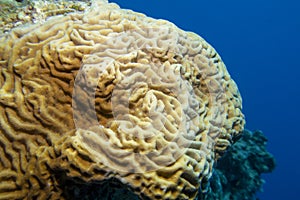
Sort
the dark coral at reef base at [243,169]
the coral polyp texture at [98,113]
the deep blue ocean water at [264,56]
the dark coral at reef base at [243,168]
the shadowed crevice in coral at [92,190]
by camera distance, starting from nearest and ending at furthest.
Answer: the coral polyp texture at [98,113], the shadowed crevice in coral at [92,190], the dark coral at reef base at [243,168], the dark coral at reef base at [243,169], the deep blue ocean water at [264,56]

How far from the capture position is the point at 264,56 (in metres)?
110

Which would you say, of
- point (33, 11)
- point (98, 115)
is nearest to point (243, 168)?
point (98, 115)

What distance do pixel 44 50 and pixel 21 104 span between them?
701 mm

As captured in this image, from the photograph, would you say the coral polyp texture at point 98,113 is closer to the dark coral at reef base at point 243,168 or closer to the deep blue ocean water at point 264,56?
Answer: the dark coral at reef base at point 243,168

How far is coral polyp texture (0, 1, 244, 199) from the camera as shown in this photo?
9.30 ft

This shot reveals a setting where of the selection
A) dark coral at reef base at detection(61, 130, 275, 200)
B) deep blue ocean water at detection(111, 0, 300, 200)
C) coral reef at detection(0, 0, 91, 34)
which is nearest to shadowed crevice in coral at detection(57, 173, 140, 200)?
coral reef at detection(0, 0, 91, 34)

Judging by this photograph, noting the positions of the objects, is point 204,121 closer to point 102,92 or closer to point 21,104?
point 102,92

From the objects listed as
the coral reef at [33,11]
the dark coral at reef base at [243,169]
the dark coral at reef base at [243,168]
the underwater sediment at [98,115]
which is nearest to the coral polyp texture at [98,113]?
the underwater sediment at [98,115]

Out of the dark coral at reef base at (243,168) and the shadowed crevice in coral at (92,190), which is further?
the dark coral at reef base at (243,168)

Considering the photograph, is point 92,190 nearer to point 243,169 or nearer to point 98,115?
point 98,115

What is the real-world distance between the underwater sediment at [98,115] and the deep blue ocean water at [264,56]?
174 feet

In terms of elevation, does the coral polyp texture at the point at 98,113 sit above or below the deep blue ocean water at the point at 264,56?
below

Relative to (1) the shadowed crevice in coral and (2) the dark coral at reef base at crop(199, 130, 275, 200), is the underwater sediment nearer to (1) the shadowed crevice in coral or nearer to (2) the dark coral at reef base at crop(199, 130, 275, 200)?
(1) the shadowed crevice in coral

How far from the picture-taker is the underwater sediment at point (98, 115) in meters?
2.84
